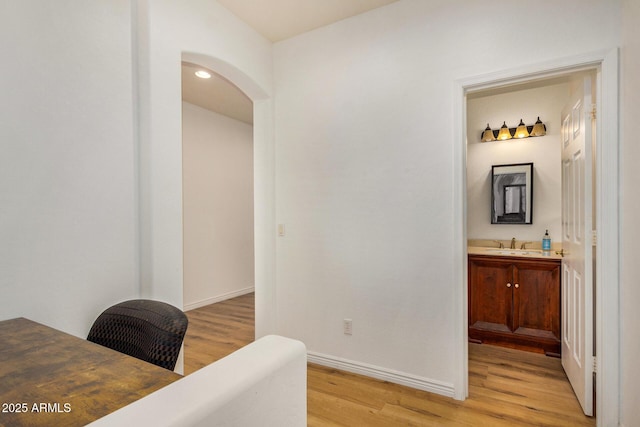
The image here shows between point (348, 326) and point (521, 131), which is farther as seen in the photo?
point (521, 131)

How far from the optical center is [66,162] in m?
1.52

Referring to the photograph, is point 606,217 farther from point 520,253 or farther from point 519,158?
point 519,158

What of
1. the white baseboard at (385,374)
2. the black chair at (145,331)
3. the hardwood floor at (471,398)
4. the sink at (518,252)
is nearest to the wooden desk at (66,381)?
the black chair at (145,331)

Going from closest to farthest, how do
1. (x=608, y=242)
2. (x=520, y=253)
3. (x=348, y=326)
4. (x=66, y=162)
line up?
(x=66, y=162) → (x=608, y=242) → (x=348, y=326) → (x=520, y=253)

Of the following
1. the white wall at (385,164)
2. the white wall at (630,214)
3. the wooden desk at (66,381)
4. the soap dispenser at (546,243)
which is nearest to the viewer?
the wooden desk at (66,381)

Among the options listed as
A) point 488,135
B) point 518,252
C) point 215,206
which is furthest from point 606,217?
point 215,206

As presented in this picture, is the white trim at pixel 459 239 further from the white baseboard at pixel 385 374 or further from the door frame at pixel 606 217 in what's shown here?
the door frame at pixel 606 217

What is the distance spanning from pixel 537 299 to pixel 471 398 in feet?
4.20

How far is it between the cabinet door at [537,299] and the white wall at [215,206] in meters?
3.64

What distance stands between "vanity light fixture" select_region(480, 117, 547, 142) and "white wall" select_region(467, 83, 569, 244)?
0.19 feet

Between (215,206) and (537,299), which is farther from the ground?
(215,206)

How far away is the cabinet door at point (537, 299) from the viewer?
285cm

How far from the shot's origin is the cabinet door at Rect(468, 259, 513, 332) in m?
3.04

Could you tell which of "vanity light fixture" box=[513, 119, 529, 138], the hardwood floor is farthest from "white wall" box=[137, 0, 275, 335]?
"vanity light fixture" box=[513, 119, 529, 138]
